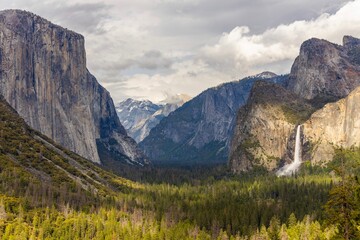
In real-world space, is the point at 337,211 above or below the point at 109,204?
above

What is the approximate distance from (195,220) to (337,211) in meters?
136

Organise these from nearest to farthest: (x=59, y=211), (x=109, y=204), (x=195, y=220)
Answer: (x=59, y=211) < (x=195, y=220) < (x=109, y=204)

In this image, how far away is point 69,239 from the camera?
14312 cm

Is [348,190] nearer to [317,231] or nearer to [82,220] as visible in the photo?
[317,231]

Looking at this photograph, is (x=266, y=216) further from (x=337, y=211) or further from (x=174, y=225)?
(x=337, y=211)

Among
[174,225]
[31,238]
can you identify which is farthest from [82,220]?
[174,225]

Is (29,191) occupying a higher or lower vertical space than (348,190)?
lower

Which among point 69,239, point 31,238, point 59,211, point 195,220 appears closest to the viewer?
point 31,238

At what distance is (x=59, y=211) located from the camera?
167875mm

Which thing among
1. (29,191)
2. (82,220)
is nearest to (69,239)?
(82,220)

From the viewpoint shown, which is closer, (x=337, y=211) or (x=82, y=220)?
(x=337, y=211)

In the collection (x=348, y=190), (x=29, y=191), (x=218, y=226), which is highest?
(x=348, y=190)

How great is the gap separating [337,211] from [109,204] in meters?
158

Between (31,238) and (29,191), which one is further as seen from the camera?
(29,191)
